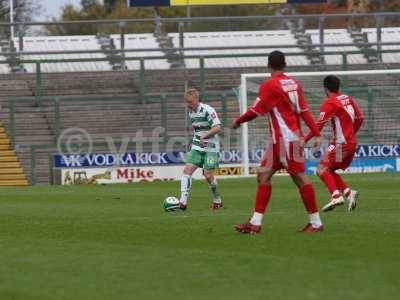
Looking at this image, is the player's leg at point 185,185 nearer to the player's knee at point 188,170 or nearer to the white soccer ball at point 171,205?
the player's knee at point 188,170

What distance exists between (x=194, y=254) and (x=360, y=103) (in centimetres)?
2506

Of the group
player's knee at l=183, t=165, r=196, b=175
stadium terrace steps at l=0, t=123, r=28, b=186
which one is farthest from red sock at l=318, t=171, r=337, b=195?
stadium terrace steps at l=0, t=123, r=28, b=186

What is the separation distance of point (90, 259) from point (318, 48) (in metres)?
35.3

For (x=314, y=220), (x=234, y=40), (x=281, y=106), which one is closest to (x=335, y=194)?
(x=314, y=220)

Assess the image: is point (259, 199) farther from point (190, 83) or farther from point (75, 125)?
point (190, 83)

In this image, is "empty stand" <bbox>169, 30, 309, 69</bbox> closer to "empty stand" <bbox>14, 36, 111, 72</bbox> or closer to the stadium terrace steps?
"empty stand" <bbox>14, 36, 111, 72</bbox>

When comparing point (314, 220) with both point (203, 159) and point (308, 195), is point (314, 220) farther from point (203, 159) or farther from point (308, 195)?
point (203, 159)

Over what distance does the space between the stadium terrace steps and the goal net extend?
6984 mm

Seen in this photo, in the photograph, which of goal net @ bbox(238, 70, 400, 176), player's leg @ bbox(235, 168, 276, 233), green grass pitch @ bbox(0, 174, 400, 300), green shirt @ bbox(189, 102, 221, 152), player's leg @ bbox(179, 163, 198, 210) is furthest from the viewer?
goal net @ bbox(238, 70, 400, 176)

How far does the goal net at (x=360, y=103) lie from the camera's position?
110 feet

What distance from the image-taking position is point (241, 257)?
11031mm

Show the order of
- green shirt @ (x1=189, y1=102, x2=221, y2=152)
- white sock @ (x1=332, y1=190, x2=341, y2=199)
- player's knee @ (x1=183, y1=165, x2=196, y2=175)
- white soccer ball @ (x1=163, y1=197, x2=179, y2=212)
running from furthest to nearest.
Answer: green shirt @ (x1=189, y1=102, x2=221, y2=152)
player's knee @ (x1=183, y1=165, x2=196, y2=175)
white soccer ball @ (x1=163, y1=197, x2=179, y2=212)
white sock @ (x1=332, y1=190, x2=341, y2=199)

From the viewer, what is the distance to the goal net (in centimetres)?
3362

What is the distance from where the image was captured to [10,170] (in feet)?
118
